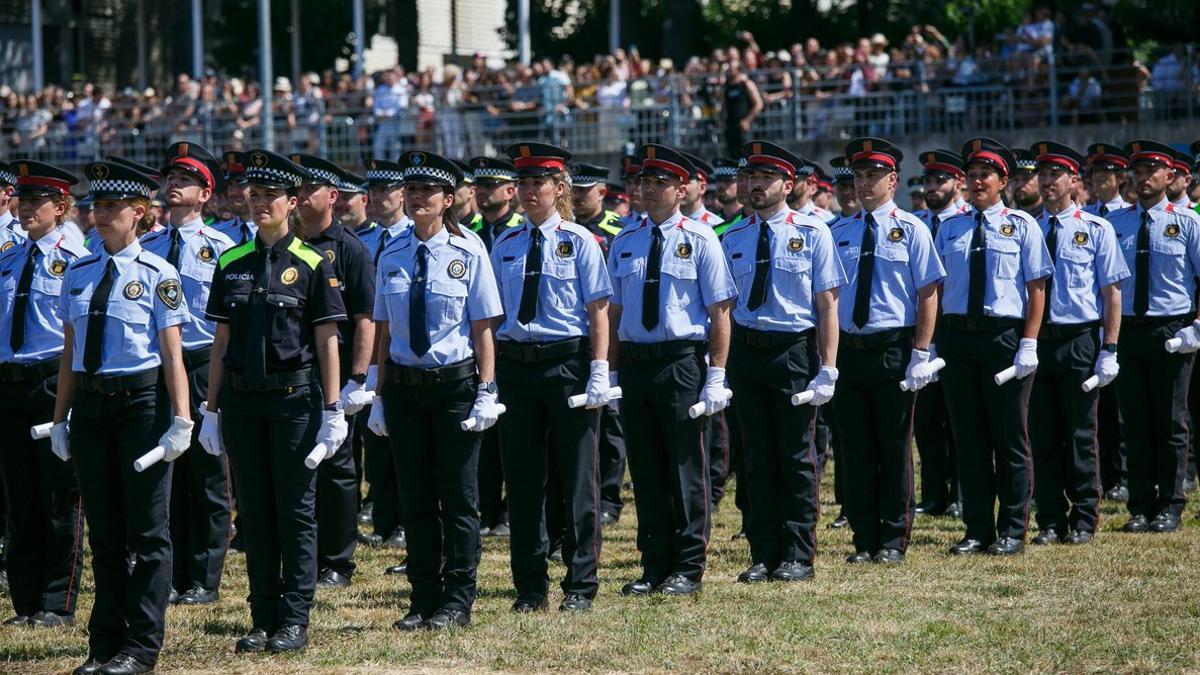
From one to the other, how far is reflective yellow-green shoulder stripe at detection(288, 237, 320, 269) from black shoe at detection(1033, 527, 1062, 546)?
519 cm

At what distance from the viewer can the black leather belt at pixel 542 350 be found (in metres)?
8.30

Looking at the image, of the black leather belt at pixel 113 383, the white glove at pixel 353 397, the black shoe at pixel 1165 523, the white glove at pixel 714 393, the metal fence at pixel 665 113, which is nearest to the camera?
the black leather belt at pixel 113 383

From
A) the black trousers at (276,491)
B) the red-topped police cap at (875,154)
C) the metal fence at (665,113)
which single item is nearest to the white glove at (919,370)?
the red-topped police cap at (875,154)

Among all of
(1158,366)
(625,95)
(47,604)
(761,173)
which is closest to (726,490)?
(1158,366)

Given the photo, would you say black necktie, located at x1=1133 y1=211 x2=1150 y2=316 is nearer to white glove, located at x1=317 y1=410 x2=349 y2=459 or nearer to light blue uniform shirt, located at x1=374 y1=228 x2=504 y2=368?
light blue uniform shirt, located at x1=374 y1=228 x2=504 y2=368

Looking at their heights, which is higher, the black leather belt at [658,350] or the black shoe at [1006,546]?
the black leather belt at [658,350]

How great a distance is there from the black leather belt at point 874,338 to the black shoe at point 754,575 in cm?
138

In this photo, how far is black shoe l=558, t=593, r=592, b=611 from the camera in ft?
27.6

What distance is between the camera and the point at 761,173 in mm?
9172

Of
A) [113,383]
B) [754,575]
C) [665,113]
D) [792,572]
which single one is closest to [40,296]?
[113,383]

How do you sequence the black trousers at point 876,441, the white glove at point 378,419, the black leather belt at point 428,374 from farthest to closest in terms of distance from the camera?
the black trousers at point 876,441 < the white glove at point 378,419 < the black leather belt at point 428,374

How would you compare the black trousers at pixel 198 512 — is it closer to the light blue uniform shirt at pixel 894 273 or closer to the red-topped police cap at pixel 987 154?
the light blue uniform shirt at pixel 894 273

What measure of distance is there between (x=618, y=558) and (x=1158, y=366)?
3793 mm

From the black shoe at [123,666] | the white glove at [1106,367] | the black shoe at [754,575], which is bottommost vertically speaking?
the black shoe at [754,575]
